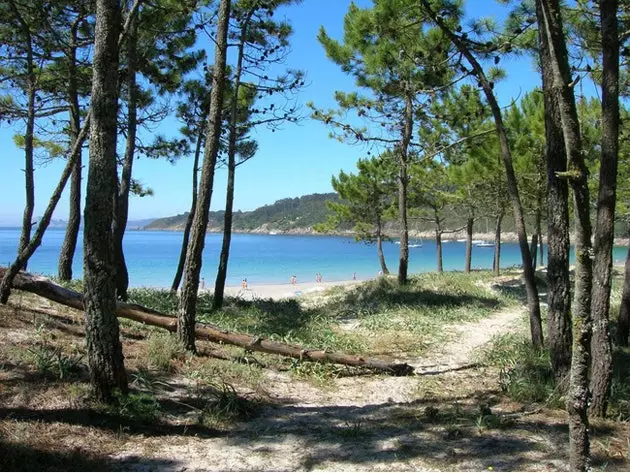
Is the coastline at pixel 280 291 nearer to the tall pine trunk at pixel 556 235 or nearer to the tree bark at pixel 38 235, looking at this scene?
the tree bark at pixel 38 235

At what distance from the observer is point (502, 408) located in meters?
5.38

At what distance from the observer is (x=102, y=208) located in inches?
182

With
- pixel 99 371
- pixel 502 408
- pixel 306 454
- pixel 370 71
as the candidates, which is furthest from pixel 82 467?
pixel 370 71

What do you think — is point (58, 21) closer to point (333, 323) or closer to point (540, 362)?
point (333, 323)

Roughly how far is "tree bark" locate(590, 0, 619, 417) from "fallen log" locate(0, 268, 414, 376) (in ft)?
8.48

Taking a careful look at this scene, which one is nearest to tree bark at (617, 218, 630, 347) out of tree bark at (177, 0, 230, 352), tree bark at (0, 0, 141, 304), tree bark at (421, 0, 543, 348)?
tree bark at (421, 0, 543, 348)

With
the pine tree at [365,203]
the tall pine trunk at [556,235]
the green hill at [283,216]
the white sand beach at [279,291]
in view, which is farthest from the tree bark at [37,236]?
the green hill at [283,216]

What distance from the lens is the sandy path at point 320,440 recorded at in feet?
12.9

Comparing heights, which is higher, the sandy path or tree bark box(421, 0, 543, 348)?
tree bark box(421, 0, 543, 348)

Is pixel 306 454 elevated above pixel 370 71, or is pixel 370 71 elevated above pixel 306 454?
pixel 370 71

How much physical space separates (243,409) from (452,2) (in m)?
6.90

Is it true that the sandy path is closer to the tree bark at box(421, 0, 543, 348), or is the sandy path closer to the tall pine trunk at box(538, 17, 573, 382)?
the tall pine trunk at box(538, 17, 573, 382)

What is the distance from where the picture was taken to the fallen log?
7.01 m

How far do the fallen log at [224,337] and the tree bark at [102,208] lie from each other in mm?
2432
